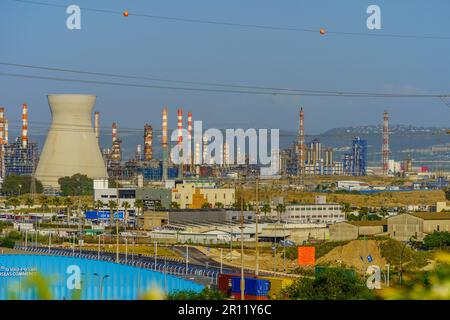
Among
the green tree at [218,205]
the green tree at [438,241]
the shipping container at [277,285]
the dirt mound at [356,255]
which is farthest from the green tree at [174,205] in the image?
the shipping container at [277,285]

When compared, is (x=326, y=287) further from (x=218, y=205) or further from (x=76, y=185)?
(x=76, y=185)

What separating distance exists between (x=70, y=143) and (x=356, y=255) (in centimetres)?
3686

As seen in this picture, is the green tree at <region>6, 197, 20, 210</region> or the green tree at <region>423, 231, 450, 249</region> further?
the green tree at <region>6, 197, 20, 210</region>

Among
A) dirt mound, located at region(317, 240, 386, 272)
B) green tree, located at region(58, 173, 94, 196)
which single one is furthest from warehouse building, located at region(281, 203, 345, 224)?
green tree, located at region(58, 173, 94, 196)

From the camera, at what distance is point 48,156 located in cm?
6631

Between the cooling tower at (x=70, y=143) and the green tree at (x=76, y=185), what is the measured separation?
1.78ft

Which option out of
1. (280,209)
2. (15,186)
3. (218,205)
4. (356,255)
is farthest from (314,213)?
(15,186)

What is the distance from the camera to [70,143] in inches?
2532

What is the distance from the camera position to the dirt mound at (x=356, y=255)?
95.1 feet

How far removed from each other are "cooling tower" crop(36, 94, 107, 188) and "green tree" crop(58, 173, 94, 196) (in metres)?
0.54

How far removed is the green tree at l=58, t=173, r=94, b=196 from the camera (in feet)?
218

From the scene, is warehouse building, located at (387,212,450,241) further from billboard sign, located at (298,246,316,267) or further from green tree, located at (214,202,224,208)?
green tree, located at (214,202,224,208)

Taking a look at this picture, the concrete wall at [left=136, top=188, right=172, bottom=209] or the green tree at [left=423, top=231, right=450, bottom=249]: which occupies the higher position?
the concrete wall at [left=136, top=188, right=172, bottom=209]
